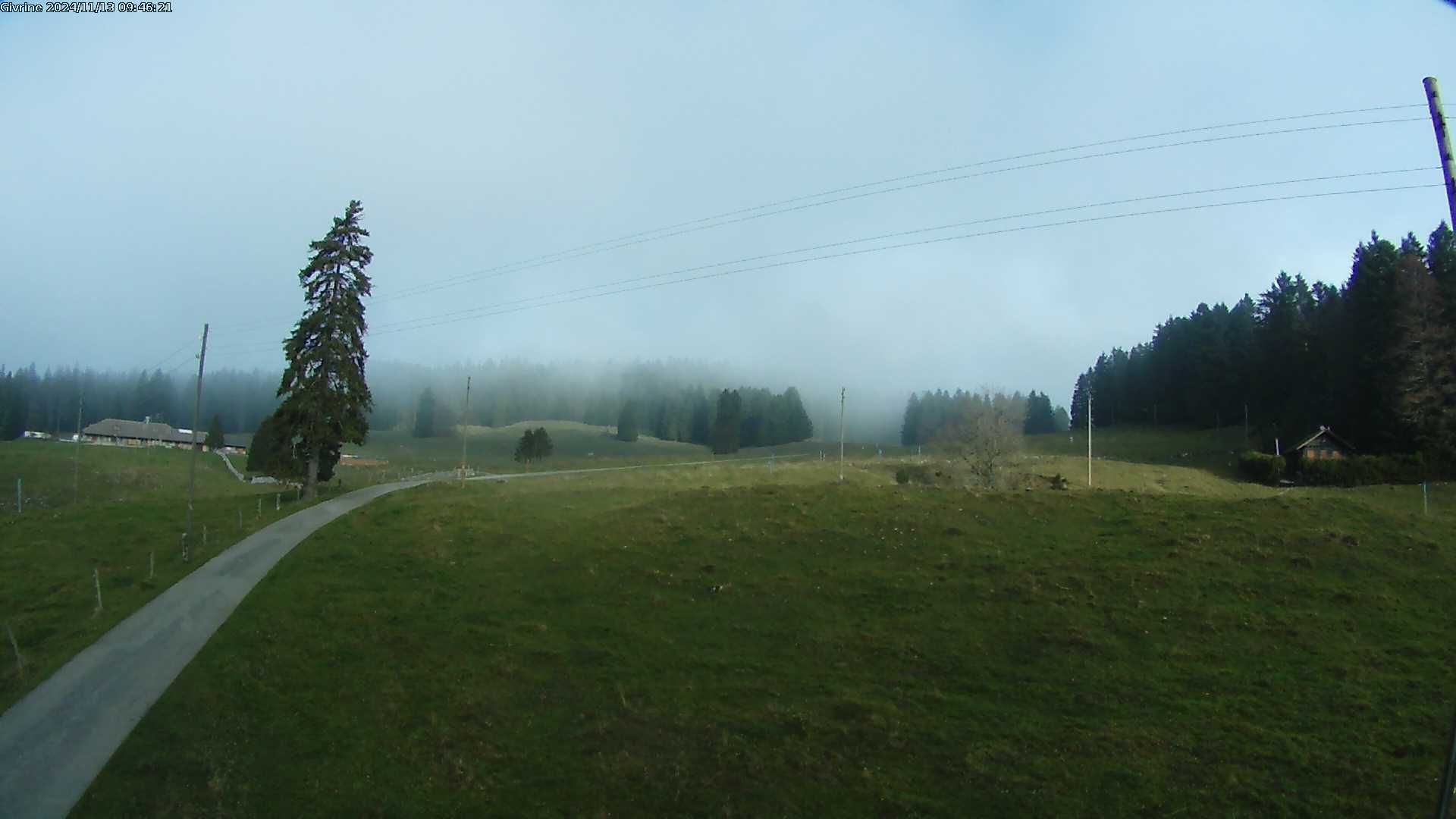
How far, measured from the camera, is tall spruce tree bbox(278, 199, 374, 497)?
4731 centimetres

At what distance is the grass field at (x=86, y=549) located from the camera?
24.4 m

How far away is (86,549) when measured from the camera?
3588 cm

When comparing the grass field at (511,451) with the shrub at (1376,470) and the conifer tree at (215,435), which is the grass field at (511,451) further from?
the shrub at (1376,470)

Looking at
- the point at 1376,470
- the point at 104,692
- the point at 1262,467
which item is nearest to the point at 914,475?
the point at 1262,467

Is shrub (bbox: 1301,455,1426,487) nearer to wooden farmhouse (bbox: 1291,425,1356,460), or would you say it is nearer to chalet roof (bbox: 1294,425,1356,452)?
wooden farmhouse (bbox: 1291,425,1356,460)

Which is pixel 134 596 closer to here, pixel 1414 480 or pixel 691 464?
pixel 691 464

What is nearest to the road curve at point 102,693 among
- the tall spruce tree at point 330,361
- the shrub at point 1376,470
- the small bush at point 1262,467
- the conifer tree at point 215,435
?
the tall spruce tree at point 330,361


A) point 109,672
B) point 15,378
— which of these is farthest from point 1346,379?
point 15,378

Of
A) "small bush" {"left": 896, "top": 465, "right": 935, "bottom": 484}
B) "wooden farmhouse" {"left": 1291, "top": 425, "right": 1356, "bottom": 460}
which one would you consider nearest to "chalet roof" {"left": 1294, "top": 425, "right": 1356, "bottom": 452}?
"wooden farmhouse" {"left": 1291, "top": 425, "right": 1356, "bottom": 460}

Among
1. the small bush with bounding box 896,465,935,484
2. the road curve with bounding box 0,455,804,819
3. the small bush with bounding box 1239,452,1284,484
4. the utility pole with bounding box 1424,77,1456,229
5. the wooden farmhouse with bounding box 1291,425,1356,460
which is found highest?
the utility pole with bounding box 1424,77,1456,229

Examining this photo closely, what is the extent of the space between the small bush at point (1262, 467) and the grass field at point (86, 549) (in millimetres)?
71412

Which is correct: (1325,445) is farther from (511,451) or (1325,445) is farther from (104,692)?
(511,451)

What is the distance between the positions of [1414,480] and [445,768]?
211 feet

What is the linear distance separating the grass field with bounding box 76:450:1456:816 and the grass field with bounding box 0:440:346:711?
4.74 meters
